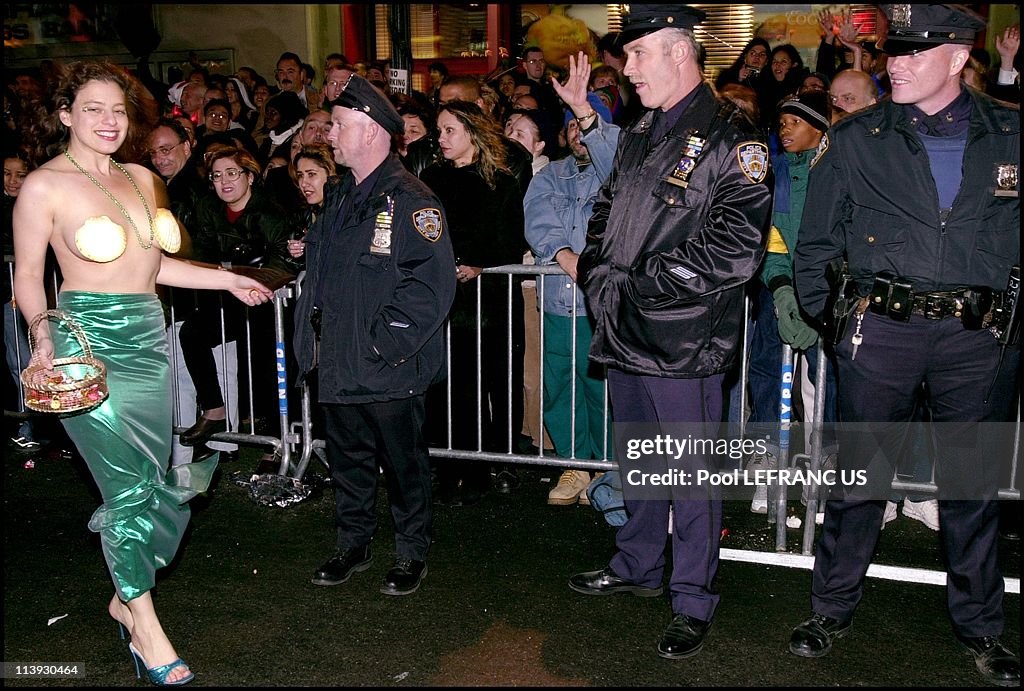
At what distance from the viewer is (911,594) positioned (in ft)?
15.1

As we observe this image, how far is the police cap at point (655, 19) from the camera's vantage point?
13.0ft

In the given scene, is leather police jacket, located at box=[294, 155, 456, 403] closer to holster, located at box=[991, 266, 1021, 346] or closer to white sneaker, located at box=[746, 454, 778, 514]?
white sneaker, located at box=[746, 454, 778, 514]

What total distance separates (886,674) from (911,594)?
0.81 metres

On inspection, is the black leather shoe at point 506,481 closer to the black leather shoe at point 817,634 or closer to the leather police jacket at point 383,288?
the leather police jacket at point 383,288

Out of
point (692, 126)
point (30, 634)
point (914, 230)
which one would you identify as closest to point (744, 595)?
point (914, 230)

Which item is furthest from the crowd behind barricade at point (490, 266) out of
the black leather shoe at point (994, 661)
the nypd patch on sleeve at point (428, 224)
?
the black leather shoe at point (994, 661)

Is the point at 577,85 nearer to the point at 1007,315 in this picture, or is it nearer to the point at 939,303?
the point at 939,303

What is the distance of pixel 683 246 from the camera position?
13.1 ft

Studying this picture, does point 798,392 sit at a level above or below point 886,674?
above

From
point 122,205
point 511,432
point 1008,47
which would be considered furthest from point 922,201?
point 1008,47

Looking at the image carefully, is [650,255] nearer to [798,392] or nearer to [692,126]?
[692,126]

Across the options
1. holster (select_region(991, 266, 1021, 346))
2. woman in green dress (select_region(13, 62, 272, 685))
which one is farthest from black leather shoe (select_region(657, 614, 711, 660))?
woman in green dress (select_region(13, 62, 272, 685))

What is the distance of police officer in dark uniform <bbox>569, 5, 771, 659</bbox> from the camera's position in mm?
3965

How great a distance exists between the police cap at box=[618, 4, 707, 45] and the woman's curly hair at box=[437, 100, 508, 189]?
181cm
